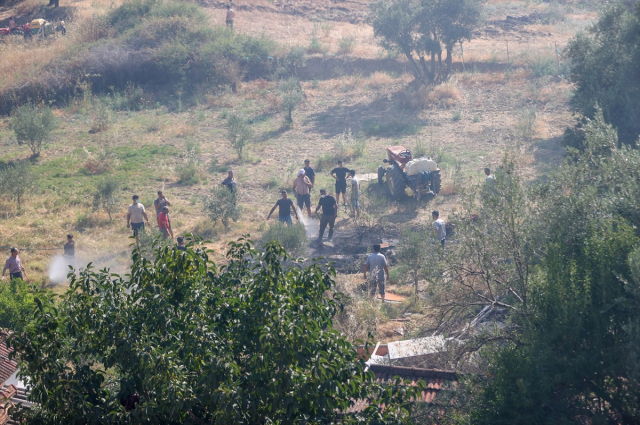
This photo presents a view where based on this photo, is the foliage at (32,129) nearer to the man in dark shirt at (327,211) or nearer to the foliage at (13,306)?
the foliage at (13,306)

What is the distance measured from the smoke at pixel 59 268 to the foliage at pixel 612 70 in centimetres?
1238

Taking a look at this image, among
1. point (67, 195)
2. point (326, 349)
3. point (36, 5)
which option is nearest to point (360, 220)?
point (67, 195)

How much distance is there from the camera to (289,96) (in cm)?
2250

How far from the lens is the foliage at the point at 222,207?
1369cm

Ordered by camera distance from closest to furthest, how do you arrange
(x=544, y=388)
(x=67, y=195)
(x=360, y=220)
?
(x=544, y=388) < (x=360, y=220) < (x=67, y=195)

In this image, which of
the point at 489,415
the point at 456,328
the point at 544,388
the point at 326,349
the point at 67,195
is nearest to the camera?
the point at 326,349

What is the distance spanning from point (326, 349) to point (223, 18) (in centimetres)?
3152

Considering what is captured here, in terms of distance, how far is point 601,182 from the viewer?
6750 millimetres

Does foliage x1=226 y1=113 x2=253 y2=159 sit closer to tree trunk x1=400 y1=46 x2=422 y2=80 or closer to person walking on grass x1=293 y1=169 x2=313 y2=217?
person walking on grass x1=293 y1=169 x2=313 y2=217

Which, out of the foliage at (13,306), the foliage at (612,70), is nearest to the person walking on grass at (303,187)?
the foliage at (13,306)

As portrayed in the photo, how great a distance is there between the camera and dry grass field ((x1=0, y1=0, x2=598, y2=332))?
1389 cm

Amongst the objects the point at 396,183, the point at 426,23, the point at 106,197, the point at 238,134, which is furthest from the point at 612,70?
the point at 106,197

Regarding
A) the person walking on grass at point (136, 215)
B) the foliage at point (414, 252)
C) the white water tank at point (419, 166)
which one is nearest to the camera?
the foliage at point (414, 252)

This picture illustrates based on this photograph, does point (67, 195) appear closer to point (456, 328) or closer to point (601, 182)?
point (456, 328)
